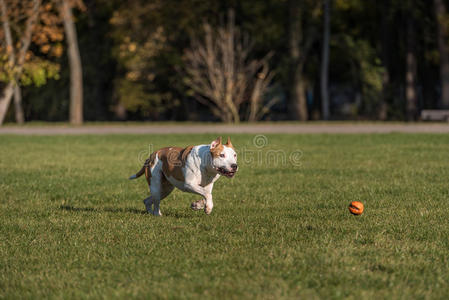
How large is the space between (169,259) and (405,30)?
35.7m

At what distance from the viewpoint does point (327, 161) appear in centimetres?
1566

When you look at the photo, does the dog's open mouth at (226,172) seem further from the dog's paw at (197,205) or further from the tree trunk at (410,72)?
the tree trunk at (410,72)

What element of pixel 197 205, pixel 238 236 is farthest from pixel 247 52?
pixel 238 236

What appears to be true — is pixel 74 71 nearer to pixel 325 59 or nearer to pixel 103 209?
pixel 325 59

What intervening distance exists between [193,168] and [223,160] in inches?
17.6

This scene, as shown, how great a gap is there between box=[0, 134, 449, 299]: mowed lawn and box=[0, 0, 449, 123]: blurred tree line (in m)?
20.8

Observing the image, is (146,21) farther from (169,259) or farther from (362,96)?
(169,259)

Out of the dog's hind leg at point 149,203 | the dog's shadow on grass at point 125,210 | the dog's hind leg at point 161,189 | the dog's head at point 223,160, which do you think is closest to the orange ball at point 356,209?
the dog's head at point 223,160

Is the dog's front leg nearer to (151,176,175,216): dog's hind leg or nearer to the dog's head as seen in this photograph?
the dog's head

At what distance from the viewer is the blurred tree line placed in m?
35.4

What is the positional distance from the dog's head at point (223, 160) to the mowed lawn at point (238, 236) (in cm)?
66

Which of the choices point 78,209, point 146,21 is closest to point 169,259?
point 78,209

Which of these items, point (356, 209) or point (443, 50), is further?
point (443, 50)

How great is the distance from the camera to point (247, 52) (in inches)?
1401
